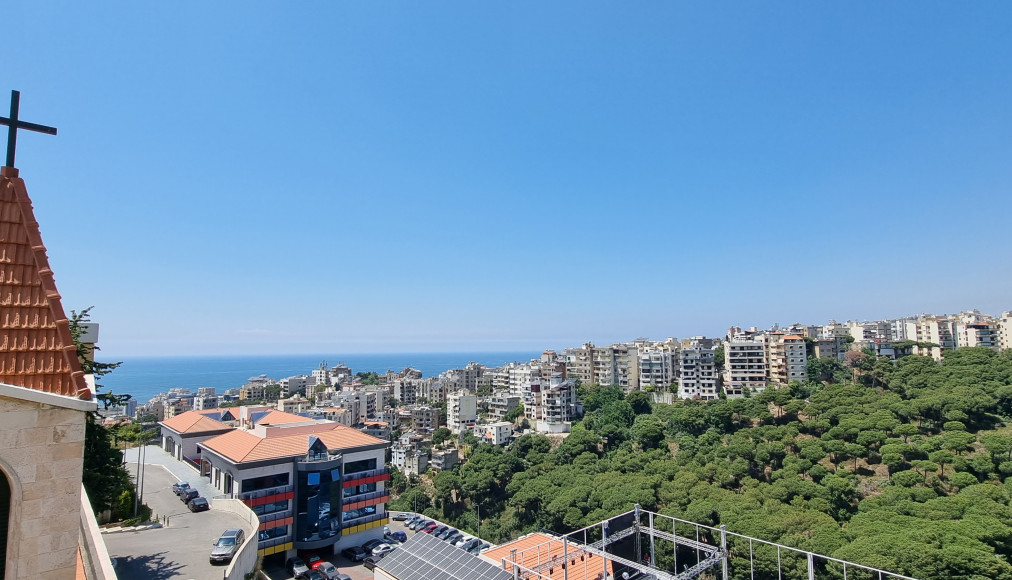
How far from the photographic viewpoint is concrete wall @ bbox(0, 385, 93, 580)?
365 centimetres

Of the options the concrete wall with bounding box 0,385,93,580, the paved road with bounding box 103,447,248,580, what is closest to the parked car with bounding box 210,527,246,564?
the paved road with bounding box 103,447,248,580

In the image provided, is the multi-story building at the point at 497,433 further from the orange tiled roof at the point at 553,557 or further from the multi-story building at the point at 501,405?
the orange tiled roof at the point at 553,557

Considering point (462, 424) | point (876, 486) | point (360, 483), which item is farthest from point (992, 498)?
point (462, 424)

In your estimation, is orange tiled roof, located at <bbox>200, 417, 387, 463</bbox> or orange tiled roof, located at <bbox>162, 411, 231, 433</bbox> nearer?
orange tiled roof, located at <bbox>200, 417, 387, 463</bbox>

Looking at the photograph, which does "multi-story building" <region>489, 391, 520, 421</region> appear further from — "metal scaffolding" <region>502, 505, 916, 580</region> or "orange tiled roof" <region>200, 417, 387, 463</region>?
"orange tiled roof" <region>200, 417, 387, 463</region>

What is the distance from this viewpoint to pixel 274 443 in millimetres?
25188

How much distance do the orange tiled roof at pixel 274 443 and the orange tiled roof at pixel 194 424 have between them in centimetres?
507

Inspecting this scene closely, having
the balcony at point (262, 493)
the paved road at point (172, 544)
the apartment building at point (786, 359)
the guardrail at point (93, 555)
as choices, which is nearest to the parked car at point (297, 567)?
the balcony at point (262, 493)

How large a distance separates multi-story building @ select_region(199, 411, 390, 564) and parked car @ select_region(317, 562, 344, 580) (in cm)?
168

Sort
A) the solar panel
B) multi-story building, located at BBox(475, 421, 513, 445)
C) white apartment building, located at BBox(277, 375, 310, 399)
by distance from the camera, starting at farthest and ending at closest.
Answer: white apartment building, located at BBox(277, 375, 310, 399), multi-story building, located at BBox(475, 421, 513, 445), the solar panel

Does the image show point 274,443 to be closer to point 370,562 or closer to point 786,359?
point 370,562

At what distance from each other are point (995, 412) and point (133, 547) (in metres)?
53.3

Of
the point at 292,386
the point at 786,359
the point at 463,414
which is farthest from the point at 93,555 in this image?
the point at 292,386

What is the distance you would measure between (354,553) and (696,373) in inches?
1841
